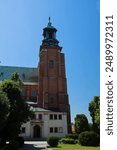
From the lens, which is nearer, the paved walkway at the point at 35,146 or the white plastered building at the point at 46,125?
the paved walkway at the point at 35,146

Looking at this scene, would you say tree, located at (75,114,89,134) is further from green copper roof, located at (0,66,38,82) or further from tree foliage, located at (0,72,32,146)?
tree foliage, located at (0,72,32,146)

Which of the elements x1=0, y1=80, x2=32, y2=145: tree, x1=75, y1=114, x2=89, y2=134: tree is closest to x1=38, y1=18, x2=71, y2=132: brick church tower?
x1=75, y1=114, x2=89, y2=134: tree

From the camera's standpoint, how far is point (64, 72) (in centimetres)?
8238

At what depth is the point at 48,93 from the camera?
79188mm

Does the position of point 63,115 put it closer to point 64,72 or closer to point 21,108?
point 64,72

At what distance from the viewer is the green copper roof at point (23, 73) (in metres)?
88.2

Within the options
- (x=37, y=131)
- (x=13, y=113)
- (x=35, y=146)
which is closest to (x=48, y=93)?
(x=37, y=131)

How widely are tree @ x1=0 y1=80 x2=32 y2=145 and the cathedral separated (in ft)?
111

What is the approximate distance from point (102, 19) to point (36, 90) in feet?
260

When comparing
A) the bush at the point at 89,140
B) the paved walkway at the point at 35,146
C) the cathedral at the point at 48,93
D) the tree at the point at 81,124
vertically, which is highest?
the cathedral at the point at 48,93

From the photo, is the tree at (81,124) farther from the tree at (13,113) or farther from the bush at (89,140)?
the tree at (13,113)

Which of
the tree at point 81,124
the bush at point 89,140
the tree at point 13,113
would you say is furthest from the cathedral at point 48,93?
the tree at point 13,113

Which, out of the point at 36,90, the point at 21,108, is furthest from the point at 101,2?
the point at 36,90

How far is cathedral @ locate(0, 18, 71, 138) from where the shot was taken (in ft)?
242
